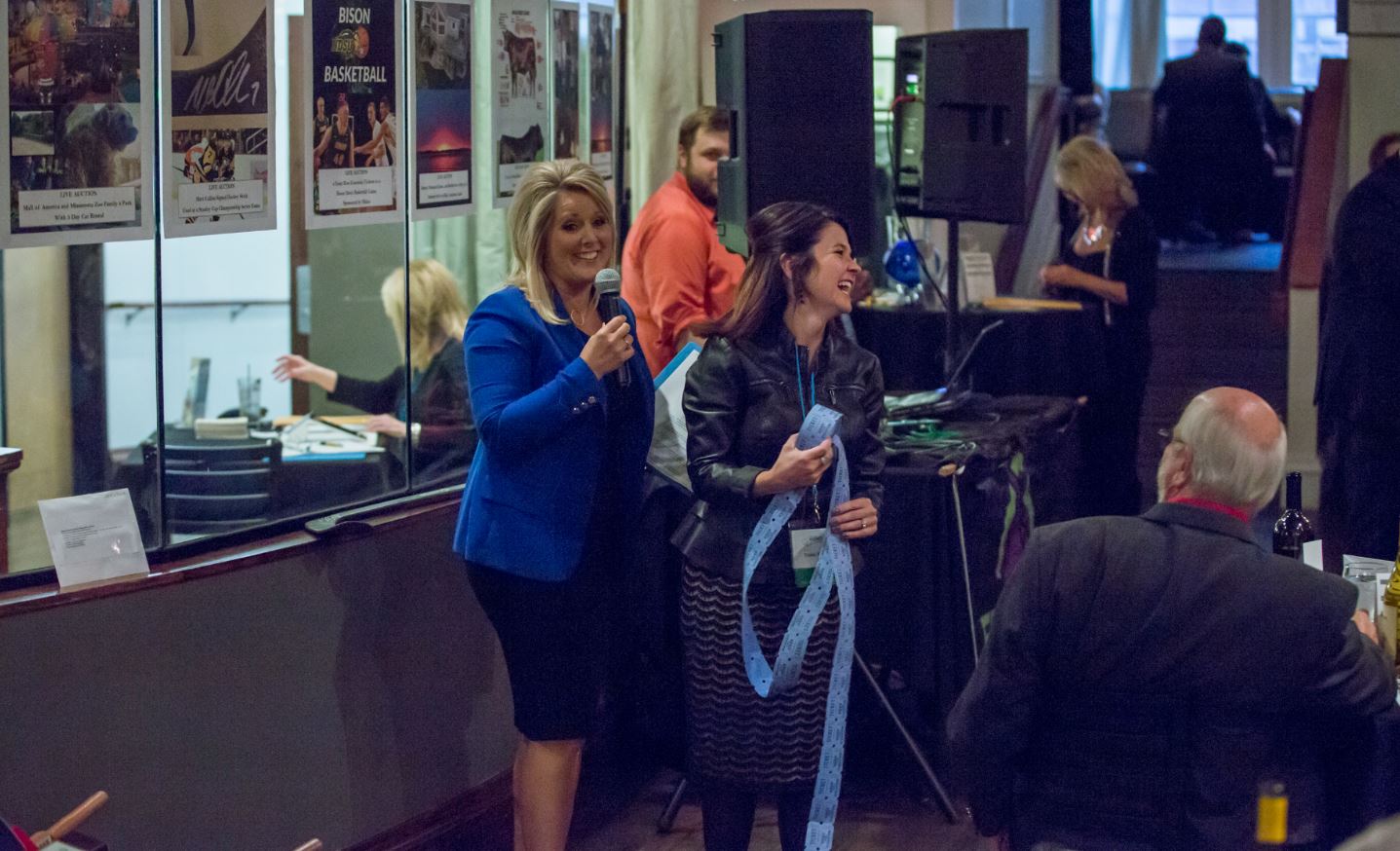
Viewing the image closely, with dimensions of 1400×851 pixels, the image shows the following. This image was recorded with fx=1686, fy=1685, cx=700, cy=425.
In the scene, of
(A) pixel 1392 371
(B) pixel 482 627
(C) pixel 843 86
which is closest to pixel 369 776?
(B) pixel 482 627

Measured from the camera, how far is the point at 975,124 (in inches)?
211

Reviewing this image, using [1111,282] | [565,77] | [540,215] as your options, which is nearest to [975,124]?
[1111,282]

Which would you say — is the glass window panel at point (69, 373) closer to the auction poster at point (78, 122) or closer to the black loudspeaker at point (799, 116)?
the auction poster at point (78, 122)

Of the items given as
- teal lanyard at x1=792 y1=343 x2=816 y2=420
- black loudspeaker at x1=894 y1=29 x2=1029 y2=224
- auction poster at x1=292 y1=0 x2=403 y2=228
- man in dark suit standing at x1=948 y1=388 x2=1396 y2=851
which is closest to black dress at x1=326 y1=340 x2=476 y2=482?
auction poster at x1=292 y1=0 x2=403 y2=228

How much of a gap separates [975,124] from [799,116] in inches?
52.4

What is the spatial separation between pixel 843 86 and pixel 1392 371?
1.81 m

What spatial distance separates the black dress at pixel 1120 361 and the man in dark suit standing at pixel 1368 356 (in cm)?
109

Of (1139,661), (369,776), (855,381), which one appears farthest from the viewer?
(369,776)

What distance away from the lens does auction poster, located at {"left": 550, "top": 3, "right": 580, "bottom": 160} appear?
4418 mm

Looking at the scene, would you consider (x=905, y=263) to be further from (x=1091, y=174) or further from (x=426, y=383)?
(x=426, y=383)

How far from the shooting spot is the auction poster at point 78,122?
2.76 metres

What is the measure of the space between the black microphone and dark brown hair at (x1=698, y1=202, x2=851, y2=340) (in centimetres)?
22

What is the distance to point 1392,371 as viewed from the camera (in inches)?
187

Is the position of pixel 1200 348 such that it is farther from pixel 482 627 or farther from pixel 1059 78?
pixel 482 627
